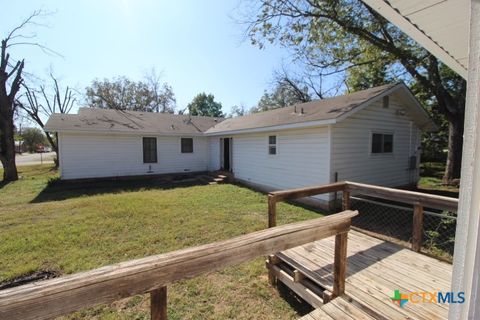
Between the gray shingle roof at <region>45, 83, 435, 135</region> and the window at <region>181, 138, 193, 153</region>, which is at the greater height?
the gray shingle roof at <region>45, 83, 435, 135</region>

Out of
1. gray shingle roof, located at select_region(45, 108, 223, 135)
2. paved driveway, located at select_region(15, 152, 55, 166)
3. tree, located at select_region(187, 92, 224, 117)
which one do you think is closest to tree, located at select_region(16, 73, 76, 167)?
paved driveway, located at select_region(15, 152, 55, 166)

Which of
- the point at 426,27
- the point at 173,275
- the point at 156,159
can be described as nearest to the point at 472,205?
the point at 426,27

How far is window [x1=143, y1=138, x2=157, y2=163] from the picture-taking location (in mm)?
13867

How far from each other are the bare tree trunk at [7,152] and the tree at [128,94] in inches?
677

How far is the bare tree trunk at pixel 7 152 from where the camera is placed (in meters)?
13.3

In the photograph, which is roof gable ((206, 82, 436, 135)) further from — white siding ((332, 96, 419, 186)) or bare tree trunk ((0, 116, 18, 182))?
bare tree trunk ((0, 116, 18, 182))

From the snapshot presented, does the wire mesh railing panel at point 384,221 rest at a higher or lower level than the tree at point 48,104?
lower

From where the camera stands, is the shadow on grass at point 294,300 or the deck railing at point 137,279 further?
the shadow on grass at point 294,300

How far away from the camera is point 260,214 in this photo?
272 inches

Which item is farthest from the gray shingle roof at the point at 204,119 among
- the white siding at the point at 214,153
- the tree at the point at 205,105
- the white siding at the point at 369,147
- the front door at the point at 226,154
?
the tree at the point at 205,105

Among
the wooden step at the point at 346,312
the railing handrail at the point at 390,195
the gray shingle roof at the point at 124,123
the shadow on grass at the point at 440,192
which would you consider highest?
the gray shingle roof at the point at 124,123

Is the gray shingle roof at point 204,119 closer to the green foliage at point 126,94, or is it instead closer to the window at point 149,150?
the window at point 149,150

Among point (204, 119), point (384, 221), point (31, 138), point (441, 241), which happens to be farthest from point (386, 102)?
point (31, 138)

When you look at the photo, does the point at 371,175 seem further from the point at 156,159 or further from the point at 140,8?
the point at 156,159
